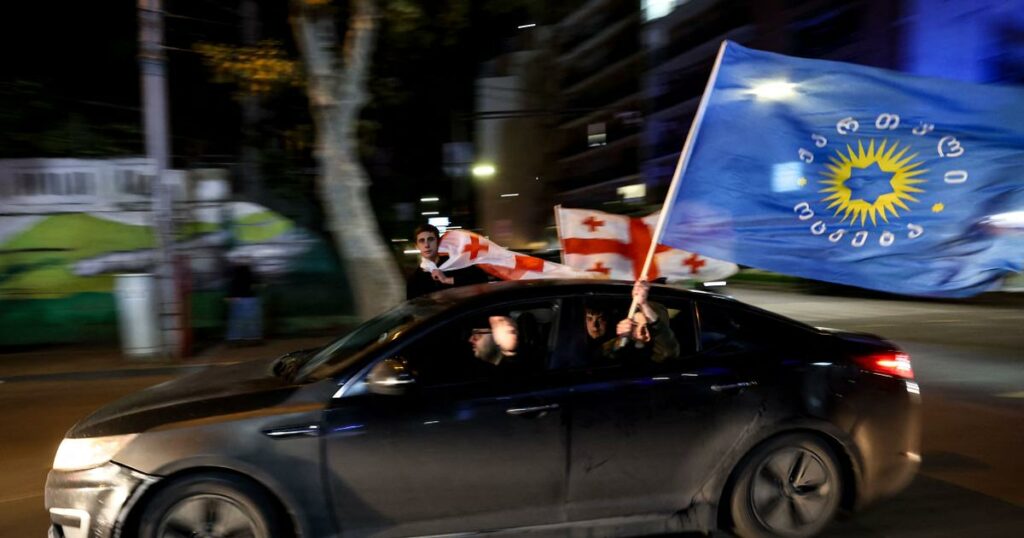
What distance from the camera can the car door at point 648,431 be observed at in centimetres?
406

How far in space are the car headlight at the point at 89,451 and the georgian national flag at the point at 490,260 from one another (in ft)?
11.3

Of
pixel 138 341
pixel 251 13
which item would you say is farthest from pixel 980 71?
pixel 138 341

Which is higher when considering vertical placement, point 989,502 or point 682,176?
point 682,176

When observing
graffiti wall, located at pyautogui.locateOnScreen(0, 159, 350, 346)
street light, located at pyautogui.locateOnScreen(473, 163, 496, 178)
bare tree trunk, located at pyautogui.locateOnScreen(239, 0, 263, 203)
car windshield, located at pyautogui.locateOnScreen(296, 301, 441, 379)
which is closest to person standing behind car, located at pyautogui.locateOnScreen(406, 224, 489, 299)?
car windshield, located at pyautogui.locateOnScreen(296, 301, 441, 379)

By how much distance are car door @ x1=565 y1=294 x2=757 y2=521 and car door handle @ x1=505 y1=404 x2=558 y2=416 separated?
121 mm

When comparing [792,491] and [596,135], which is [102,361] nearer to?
[792,491]

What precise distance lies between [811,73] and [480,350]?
2.59m

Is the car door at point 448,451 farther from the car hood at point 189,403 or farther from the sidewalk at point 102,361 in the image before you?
the sidewalk at point 102,361

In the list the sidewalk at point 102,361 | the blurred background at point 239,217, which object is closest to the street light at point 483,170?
the blurred background at point 239,217

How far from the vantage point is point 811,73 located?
495 centimetres

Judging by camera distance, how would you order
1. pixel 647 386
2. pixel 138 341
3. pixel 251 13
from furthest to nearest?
1. pixel 251 13
2. pixel 138 341
3. pixel 647 386

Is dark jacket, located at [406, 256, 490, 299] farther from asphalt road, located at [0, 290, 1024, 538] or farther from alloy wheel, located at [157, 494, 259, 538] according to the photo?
asphalt road, located at [0, 290, 1024, 538]

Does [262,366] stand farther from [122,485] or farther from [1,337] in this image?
[1,337]

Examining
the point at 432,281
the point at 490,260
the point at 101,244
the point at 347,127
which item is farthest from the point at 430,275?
the point at 101,244
